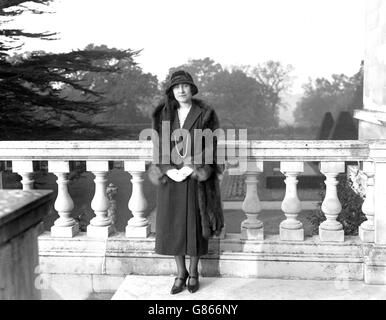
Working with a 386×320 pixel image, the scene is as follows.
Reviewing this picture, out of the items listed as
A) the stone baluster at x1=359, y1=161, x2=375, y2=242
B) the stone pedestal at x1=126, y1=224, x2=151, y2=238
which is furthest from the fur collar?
the stone baluster at x1=359, y1=161, x2=375, y2=242

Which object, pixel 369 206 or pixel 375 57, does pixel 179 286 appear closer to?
pixel 369 206

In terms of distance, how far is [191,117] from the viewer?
3916mm

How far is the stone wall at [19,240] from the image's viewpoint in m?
1.92

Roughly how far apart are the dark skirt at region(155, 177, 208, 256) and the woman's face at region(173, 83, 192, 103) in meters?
0.68

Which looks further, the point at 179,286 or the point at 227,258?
the point at 227,258

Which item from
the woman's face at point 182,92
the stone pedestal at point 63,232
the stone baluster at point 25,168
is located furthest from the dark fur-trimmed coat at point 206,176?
the stone baluster at point 25,168

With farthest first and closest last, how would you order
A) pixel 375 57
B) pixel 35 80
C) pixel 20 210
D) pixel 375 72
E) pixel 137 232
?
pixel 35 80 < pixel 375 72 < pixel 375 57 < pixel 137 232 < pixel 20 210

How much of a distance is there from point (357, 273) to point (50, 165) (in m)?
3.01

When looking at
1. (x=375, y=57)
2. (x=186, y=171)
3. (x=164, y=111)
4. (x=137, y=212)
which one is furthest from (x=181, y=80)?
(x=375, y=57)

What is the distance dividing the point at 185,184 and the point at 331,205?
1.39 m

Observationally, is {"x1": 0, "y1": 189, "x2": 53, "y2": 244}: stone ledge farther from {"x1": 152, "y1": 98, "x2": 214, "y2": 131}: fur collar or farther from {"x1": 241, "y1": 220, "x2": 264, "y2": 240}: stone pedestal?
{"x1": 241, "y1": 220, "x2": 264, "y2": 240}: stone pedestal

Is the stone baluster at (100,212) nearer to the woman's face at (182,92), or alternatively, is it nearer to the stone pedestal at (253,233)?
the woman's face at (182,92)

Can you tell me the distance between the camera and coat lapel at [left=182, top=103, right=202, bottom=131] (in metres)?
3.90
